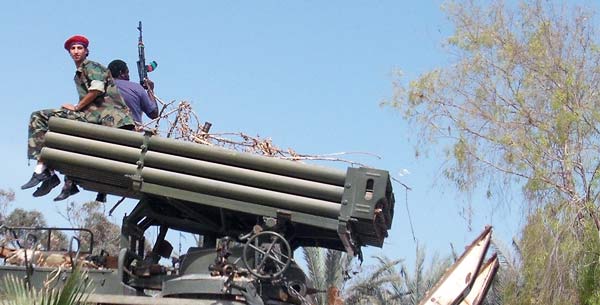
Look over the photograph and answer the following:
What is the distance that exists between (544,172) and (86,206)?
1244 cm

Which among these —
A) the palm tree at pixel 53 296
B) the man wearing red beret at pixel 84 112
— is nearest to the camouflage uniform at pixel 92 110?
the man wearing red beret at pixel 84 112

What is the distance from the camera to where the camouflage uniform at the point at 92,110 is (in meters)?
8.38

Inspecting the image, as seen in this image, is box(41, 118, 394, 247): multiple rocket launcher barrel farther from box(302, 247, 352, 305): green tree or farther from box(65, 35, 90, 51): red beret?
box(302, 247, 352, 305): green tree

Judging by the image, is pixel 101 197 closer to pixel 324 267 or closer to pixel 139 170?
pixel 139 170

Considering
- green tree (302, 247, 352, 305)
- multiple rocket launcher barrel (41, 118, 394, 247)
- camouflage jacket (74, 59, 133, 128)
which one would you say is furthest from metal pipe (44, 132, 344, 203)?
green tree (302, 247, 352, 305)

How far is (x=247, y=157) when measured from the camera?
787cm

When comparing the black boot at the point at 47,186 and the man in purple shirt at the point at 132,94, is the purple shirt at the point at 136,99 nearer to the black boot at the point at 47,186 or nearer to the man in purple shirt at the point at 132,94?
the man in purple shirt at the point at 132,94

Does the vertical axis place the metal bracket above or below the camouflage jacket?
below

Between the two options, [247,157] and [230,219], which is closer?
[247,157]

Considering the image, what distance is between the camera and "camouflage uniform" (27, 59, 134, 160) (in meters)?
8.38

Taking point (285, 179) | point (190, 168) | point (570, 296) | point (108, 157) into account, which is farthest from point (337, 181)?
point (570, 296)

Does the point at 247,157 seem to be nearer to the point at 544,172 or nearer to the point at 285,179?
the point at 285,179

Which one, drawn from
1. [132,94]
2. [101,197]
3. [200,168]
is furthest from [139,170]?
[132,94]

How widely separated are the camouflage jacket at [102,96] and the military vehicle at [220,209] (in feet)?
1.01
